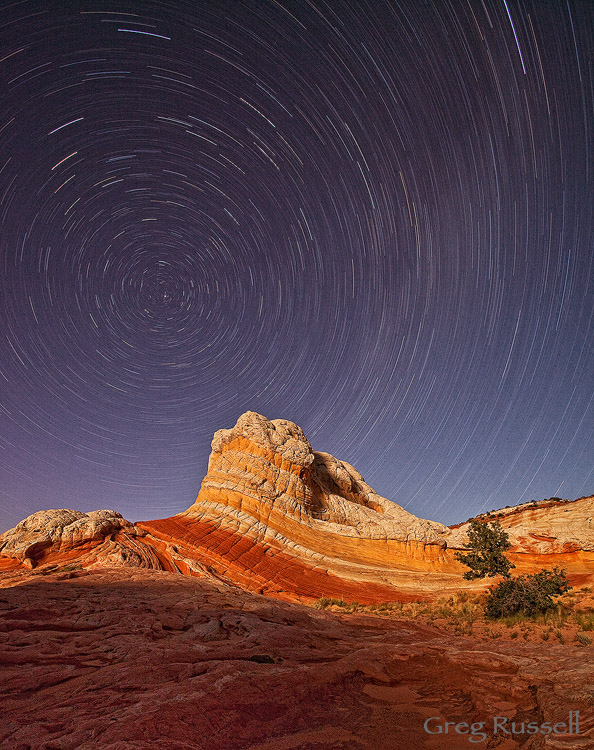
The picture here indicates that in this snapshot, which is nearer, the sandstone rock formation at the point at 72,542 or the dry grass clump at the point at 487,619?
the dry grass clump at the point at 487,619

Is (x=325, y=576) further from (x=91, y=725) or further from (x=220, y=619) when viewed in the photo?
(x=91, y=725)

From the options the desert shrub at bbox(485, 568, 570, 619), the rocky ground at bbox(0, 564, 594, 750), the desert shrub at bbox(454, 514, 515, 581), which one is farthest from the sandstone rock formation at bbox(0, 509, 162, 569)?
the desert shrub at bbox(454, 514, 515, 581)

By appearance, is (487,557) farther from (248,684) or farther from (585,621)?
(248,684)

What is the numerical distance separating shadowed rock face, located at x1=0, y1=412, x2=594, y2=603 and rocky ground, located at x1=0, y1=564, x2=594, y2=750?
40.4 ft

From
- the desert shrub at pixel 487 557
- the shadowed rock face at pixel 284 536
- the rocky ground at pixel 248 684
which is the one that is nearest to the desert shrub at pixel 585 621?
the rocky ground at pixel 248 684

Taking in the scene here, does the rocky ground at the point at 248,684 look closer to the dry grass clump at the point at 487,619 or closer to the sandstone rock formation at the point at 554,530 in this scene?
the dry grass clump at the point at 487,619

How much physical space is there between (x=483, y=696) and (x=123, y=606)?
955 cm

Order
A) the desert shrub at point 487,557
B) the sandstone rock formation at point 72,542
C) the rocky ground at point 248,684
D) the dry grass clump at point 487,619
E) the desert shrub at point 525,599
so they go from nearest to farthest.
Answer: the rocky ground at point 248,684 < the dry grass clump at point 487,619 < the desert shrub at point 525,599 < the sandstone rock formation at point 72,542 < the desert shrub at point 487,557

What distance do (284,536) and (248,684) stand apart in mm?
24447

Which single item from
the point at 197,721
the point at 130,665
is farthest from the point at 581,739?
the point at 130,665

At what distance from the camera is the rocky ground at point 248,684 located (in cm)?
395

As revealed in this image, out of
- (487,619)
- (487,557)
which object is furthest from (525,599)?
(487,557)

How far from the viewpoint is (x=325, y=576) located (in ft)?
80.3

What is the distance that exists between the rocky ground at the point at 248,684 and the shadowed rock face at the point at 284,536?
1232 centimetres
